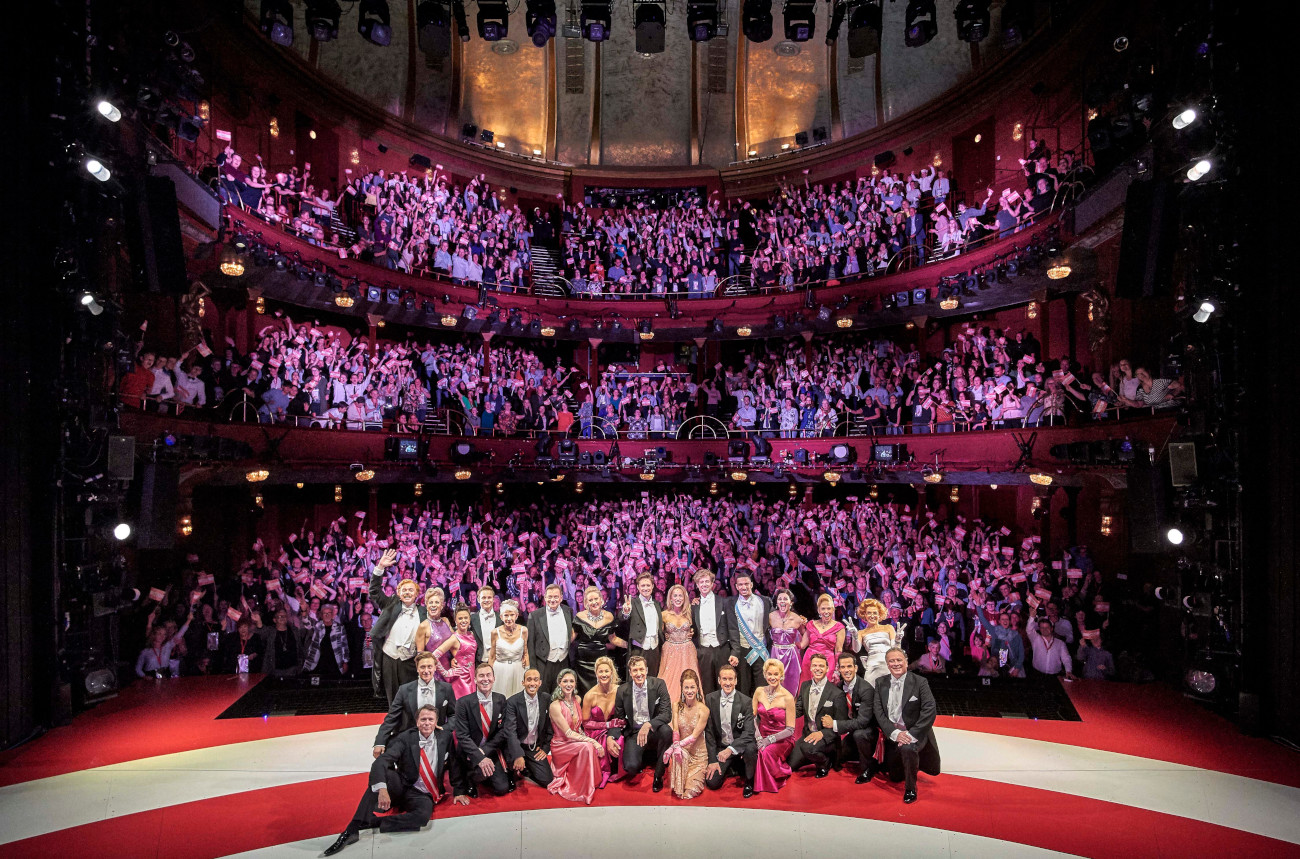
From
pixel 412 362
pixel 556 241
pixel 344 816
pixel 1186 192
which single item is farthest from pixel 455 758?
pixel 556 241

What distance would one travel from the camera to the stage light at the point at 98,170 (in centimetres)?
764

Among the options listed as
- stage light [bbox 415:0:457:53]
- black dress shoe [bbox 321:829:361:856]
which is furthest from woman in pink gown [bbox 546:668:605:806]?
stage light [bbox 415:0:457:53]

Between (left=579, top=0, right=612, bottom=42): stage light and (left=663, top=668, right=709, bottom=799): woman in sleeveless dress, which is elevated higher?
(left=579, top=0, right=612, bottom=42): stage light

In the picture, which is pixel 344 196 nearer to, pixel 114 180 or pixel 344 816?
pixel 114 180

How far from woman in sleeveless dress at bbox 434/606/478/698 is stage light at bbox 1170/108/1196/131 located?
862 centimetres

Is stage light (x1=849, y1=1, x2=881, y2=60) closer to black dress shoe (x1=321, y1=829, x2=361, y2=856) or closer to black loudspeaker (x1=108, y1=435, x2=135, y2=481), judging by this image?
black loudspeaker (x1=108, y1=435, x2=135, y2=481)

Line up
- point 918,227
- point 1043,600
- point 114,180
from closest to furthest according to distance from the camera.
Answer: point 114,180 → point 1043,600 → point 918,227

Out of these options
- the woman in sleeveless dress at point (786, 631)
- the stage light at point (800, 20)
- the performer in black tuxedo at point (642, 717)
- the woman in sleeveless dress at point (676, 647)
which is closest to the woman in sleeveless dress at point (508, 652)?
the performer in black tuxedo at point (642, 717)

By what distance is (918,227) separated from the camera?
15.5 meters

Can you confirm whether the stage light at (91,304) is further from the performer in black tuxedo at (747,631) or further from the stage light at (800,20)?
the stage light at (800,20)

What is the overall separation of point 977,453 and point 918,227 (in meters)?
5.32

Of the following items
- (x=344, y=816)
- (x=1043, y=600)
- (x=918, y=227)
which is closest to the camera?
(x=344, y=816)

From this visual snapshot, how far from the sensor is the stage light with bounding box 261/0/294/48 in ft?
31.5

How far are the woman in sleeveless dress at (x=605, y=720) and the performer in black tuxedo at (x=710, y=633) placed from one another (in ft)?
4.38
